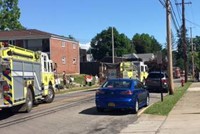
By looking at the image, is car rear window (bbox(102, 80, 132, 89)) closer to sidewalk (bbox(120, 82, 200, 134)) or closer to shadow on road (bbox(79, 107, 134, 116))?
shadow on road (bbox(79, 107, 134, 116))

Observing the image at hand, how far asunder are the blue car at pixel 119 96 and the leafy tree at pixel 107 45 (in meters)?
115

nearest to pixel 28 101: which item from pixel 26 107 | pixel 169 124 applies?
pixel 26 107

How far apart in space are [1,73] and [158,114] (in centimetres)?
627

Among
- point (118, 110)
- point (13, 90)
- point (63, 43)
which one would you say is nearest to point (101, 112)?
point (118, 110)

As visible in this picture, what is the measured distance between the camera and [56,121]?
16672mm

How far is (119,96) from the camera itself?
1875cm

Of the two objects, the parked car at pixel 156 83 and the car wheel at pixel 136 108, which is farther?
the parked car at pixel 156 83

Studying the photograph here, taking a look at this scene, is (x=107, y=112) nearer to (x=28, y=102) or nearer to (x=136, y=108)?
(x=136, y=108)

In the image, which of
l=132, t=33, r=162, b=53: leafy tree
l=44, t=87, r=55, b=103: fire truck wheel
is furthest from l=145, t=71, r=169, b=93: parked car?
l=132, t=33, r=162, b=53: leafy tree

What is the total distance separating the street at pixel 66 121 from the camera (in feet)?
47.0

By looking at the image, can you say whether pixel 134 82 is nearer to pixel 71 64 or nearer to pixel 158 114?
pixel 158 114

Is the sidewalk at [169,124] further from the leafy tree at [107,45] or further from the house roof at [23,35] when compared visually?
the leafy tree at [107,45]

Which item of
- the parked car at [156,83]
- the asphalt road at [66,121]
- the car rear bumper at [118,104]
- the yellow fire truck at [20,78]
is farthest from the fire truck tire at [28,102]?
the parked car at [156,83]

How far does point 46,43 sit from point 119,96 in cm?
5045
